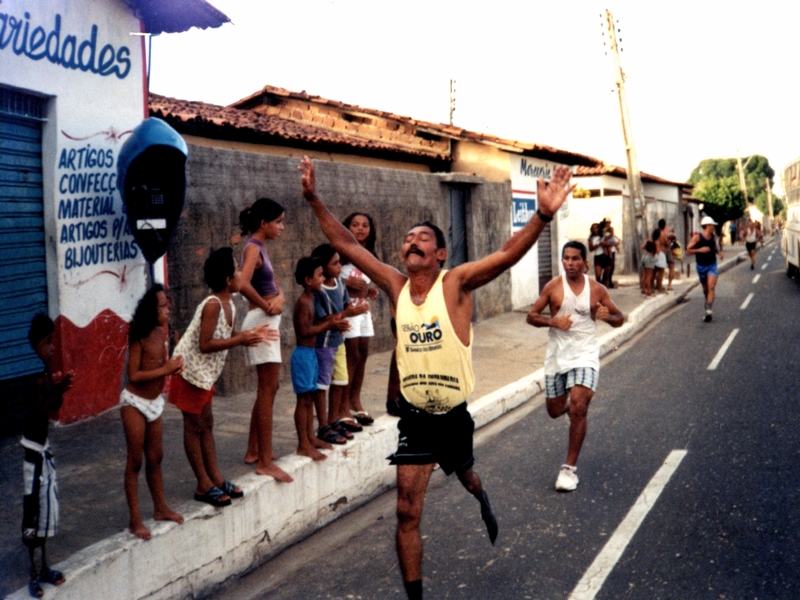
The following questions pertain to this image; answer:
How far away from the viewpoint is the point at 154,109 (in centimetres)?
929

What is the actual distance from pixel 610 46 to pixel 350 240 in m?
17.7

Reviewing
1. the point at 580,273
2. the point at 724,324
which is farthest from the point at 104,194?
the point at 724,324

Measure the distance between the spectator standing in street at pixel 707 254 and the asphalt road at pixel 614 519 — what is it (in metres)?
5.22

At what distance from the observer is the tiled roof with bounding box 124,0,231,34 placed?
712cm

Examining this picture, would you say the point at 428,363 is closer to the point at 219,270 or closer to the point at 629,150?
the point at 219,270

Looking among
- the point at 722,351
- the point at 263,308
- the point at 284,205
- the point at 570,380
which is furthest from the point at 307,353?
the point at 722,351

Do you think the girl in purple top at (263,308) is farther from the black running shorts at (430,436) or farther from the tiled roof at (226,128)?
the tiled roof at (226,128)

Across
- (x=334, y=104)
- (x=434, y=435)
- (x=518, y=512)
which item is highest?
(x=334, y=104)

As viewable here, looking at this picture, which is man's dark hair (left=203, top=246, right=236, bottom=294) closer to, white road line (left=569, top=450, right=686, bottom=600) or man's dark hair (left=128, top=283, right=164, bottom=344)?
man's dark hair (left=128, top=283, right=164, bottom=344)

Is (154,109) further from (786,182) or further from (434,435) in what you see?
(786,182)

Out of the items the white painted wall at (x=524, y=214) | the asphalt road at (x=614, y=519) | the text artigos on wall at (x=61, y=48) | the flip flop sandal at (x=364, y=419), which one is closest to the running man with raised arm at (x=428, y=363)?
the asphalt road at (x=614, y=519)

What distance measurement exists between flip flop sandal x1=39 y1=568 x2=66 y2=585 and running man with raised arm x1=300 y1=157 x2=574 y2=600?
1.45 m

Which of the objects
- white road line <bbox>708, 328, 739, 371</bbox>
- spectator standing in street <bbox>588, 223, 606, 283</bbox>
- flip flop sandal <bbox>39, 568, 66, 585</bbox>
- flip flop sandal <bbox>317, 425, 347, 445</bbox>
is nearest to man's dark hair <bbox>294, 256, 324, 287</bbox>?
flip flop sandal <bbox>317, 425, 347, 445</bbox>

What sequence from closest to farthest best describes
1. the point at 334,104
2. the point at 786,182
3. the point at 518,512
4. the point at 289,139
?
the point at 518,512
the point at 289,139
the point at 334,104
the point at 786,182
